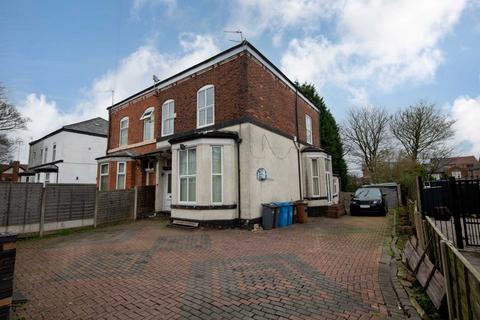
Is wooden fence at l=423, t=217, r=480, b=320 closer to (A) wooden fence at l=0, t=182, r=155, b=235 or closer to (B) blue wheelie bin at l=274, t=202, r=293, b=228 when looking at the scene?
(B) blue wheelie bin at l=274, t=202, r=293, b=228

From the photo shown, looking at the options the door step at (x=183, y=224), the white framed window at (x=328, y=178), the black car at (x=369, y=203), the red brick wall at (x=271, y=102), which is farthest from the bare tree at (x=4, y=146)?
the black car at (x=369, y=203)

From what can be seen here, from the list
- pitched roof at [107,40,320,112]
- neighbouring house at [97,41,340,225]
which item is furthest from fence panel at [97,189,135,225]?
pitched roof at [107,40,320,112]

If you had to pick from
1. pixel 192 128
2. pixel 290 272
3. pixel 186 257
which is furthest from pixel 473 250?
pixel 192 128

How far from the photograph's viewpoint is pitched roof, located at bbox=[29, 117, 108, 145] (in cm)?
2445

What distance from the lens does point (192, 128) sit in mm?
12766

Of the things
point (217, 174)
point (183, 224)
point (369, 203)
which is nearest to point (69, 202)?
point (183, 224)

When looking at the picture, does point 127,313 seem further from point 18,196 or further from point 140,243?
point 18,196

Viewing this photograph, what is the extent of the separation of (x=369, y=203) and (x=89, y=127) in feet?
88.4

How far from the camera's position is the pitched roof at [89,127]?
80.2 feet

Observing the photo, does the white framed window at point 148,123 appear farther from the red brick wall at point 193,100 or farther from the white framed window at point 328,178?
the white framed window at point 328,178

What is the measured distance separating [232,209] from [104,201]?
6.23 m

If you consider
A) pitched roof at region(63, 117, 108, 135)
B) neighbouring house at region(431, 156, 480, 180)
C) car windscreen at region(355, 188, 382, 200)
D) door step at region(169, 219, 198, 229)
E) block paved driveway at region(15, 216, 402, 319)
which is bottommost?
block paved driveway at region(15, 216, 402, 319)

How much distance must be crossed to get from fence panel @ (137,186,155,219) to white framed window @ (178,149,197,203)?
3867mm

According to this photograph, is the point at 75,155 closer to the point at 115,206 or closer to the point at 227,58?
the point at 115,206
